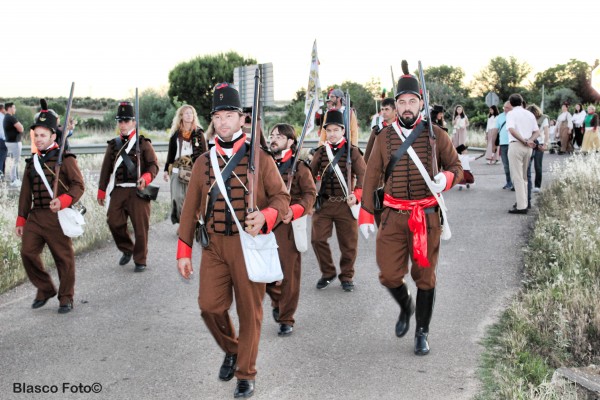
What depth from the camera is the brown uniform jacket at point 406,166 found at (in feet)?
18.8

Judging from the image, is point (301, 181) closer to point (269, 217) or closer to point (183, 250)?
point (269, 217)

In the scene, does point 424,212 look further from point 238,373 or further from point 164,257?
point 164,257

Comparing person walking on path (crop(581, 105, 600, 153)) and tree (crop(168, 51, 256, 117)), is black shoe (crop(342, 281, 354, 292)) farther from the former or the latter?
tree (crop(168, 51, 256, 117))

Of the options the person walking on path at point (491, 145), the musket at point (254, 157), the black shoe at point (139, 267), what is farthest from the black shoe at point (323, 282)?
the person walking on path at point (491, 145)

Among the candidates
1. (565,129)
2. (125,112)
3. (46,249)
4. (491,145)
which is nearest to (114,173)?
(125,112)

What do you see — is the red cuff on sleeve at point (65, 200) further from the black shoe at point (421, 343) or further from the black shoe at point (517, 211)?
the black shoe at point (517, 211)

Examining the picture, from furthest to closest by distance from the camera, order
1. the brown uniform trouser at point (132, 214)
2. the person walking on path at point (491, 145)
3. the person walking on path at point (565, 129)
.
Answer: the person walking on path at point (565, 129), the person walking on path at point (491, 145), the brown uniform trouser at point (132, 214)

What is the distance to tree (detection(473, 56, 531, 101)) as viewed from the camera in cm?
6938

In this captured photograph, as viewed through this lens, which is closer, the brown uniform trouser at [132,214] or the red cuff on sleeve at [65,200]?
the red cuff on sleeve at [65,200]

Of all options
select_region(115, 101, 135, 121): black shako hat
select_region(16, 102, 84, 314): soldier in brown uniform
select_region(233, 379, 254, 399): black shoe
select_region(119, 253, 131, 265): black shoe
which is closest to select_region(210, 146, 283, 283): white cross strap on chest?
select_region(233, 379, 254, 399): black shoe

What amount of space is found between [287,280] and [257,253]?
1674mm

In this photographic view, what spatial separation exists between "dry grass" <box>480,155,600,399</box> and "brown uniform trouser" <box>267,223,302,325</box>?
1.77 m

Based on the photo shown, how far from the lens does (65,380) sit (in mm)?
5219

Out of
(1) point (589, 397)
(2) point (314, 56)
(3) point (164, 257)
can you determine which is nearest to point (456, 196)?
(2) point (314, 56)
